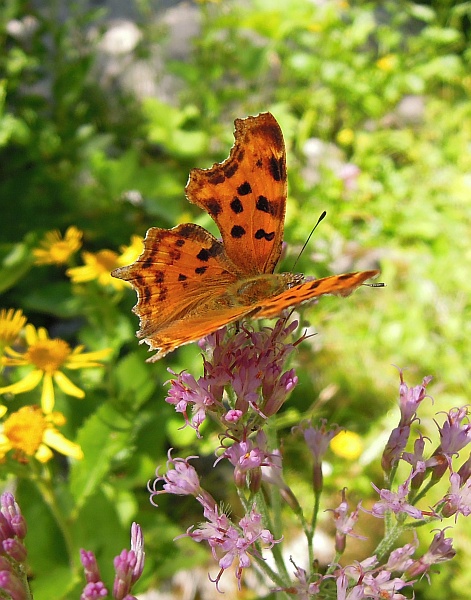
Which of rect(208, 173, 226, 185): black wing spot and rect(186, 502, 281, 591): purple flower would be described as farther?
rect(208, 173, 226, 185): black wing spot

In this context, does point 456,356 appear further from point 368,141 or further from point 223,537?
point 223,537

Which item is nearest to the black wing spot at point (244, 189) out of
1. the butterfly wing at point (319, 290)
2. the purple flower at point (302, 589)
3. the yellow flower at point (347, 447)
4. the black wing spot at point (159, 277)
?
the black wing spot at point (159, 277)

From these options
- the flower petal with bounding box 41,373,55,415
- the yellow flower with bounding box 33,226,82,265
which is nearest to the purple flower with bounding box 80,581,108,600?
the flower petal with bounding box 41,373,55,415

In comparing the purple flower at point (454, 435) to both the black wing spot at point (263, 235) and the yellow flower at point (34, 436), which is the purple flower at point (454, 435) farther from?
the yellow flower at point (34, 436)

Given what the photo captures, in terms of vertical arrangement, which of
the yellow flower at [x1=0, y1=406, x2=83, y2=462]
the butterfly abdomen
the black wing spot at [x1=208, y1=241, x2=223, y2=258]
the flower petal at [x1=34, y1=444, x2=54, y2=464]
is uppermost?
the black wing spot at [x1=208, y1=241, x2=223, y2=258]

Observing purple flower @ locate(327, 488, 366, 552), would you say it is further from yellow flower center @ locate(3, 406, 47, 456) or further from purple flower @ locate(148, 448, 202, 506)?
yellow flower center @ locate(3, 406, 47, 456)

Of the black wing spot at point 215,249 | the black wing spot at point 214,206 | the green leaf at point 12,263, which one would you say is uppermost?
the green leaf at point 12,263
